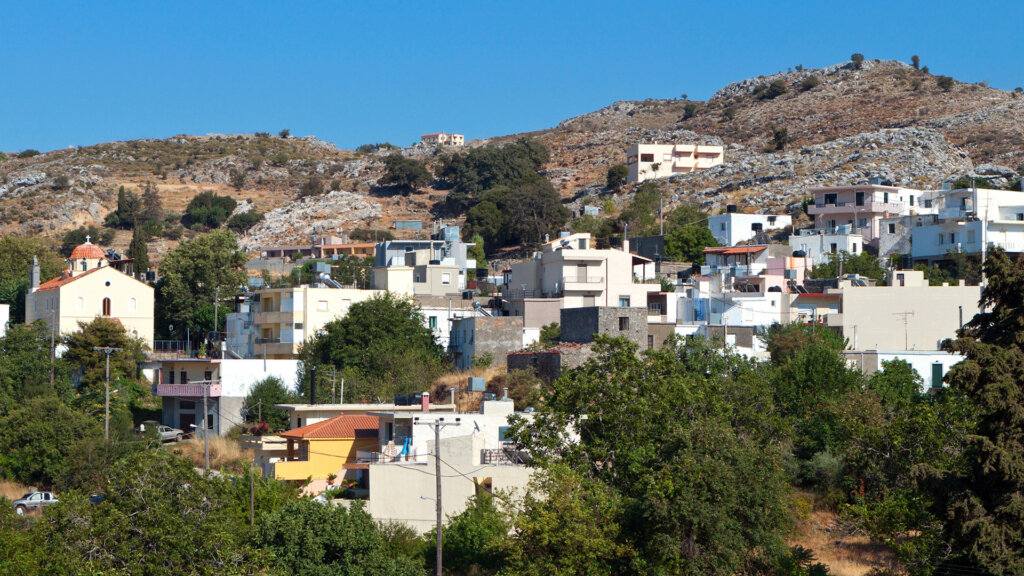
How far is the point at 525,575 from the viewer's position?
119 ft

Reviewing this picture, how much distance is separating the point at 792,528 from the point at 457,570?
1031 centimetres

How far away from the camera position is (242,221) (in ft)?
422

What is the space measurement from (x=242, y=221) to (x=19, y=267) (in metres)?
34.6

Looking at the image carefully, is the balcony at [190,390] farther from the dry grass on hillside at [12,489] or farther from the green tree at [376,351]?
the dry grass on hillside at [12,489]

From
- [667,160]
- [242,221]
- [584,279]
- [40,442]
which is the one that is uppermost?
A: [667,160]

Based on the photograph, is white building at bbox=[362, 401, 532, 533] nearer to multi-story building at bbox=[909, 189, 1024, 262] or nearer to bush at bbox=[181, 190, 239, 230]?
multi-story building at bbox=[909, 189, 1024, 262]

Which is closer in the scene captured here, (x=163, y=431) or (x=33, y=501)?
(x=33, y=501)

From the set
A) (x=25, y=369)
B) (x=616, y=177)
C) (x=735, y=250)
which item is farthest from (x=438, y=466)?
(x=616, y=177)

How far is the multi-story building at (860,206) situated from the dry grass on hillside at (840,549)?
47.6 metres

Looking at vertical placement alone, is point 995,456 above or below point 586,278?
below

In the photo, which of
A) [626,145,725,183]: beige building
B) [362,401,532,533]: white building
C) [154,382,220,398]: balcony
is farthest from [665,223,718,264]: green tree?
[362,401,532,533]: white building

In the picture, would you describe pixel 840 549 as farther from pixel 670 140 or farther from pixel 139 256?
pixel 670 140

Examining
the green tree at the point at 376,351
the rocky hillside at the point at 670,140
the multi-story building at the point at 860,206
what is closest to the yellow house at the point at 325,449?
the green tree at the point at 376,351

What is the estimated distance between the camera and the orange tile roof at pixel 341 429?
50844 millimetres
